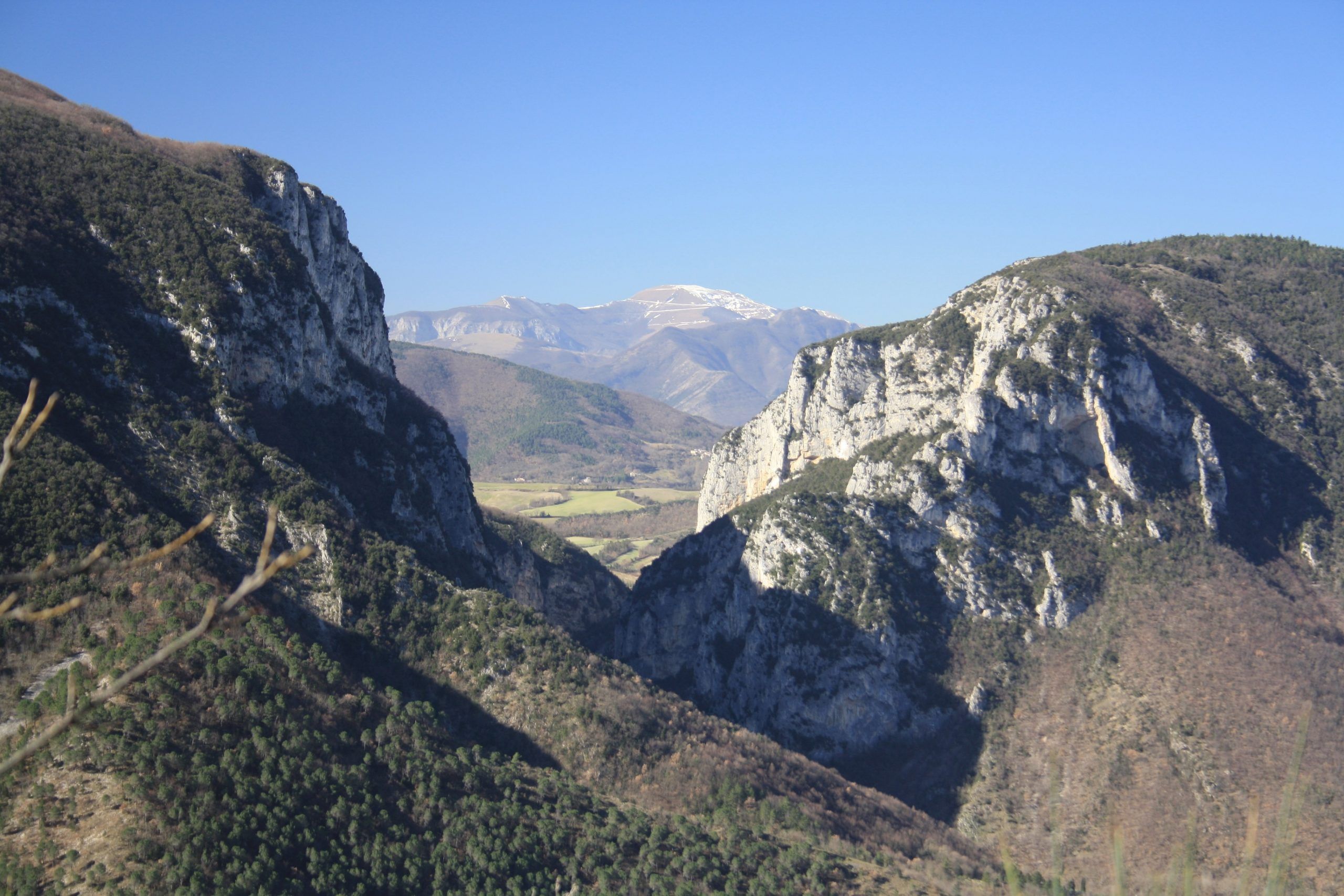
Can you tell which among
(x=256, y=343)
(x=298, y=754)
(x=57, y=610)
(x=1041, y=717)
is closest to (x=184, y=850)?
(x=298, y=754)

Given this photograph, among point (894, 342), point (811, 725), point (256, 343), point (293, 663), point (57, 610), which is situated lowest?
point (811, 725)

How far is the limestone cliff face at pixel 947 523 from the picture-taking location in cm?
9281

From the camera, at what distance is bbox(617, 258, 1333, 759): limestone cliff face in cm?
9281

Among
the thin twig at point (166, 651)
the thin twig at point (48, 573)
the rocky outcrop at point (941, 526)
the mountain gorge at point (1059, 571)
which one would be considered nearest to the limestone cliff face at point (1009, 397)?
the rocky outcrop at point (941, 526)

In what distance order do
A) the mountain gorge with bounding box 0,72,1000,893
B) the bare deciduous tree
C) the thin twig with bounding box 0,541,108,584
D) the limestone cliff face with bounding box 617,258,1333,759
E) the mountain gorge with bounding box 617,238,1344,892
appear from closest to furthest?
the bare deciduous tree, the thin twig with bounding box 0,541,108,584, the mountain gorge with bounding box 0,72,1000,893, the mountain gorge with bounding box 617,238,1344,892, the limestone cliff face with bounding box 617,258,1333,759

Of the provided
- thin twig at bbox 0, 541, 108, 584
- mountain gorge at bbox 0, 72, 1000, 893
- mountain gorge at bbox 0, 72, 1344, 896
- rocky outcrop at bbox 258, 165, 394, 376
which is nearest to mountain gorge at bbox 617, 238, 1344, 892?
mountain gorge at bbox 0, 72, 1344, 896

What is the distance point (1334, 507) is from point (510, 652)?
85.9 m

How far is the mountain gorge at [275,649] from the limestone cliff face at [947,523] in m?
22.2

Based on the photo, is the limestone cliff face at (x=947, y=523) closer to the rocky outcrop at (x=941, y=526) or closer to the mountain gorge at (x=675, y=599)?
the rocky outcrop at (x=941, y=526)

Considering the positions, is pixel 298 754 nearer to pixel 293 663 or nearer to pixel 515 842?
pixel 293 663

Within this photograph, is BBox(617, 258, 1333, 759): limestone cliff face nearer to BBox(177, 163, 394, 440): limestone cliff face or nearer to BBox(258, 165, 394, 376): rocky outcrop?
BBox(177, 163, 394, 440): limestone cliff face

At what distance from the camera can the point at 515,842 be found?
4909 centimetres

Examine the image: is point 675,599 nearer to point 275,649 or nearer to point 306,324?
point 306,324

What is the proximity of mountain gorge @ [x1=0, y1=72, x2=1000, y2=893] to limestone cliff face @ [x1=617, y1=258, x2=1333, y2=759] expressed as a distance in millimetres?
22236
